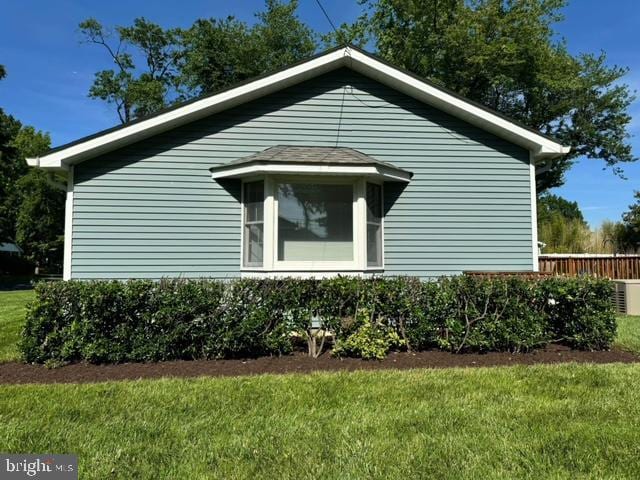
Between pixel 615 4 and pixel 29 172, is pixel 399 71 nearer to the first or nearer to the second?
pixel 615 4

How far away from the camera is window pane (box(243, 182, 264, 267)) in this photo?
24.3ft

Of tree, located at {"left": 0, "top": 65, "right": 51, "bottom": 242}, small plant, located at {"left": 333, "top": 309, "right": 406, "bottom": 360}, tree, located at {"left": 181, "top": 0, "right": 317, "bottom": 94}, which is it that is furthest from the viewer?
tree, located at {"left": 0, "top": 65, "right": 51, "bottom": 242}

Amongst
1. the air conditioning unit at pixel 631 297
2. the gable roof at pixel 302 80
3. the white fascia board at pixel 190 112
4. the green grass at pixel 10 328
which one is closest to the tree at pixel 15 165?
the green grass at pixel 10 328

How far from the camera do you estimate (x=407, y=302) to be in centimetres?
572

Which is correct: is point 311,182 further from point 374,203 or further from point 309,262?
point 309,262

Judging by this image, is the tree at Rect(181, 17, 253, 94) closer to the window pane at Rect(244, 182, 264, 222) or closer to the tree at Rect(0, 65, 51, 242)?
the tree at Rect(0, 65, 51, 242)

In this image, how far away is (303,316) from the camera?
561 centimetres

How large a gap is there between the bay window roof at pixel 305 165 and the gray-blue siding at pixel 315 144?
402 mm

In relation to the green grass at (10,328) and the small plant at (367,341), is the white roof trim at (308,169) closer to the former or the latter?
the small plant at (367,341)

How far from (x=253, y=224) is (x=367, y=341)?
117 inches

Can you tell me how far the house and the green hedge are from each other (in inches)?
63.2

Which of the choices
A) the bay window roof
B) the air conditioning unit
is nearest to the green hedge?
the bay window roof

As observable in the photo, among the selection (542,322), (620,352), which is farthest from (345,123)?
(620,352)

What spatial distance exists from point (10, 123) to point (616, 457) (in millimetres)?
41406
